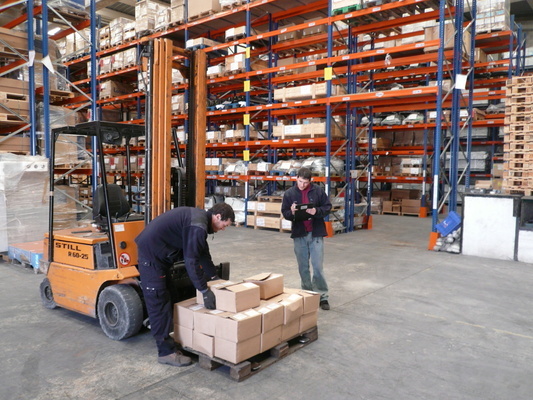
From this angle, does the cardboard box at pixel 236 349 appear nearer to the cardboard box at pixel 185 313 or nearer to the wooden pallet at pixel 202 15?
the cardboard box at pixel 185 313

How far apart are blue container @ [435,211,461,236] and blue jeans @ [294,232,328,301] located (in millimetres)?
4414

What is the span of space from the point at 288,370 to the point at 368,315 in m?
1.64

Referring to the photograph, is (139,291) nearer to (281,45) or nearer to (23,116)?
(23,116)

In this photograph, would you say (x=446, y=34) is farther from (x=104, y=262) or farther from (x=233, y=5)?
(x=104, y=262)

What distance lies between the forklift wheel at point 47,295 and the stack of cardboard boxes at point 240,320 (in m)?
1.97

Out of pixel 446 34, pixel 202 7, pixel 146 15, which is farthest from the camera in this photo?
pixel 146 15

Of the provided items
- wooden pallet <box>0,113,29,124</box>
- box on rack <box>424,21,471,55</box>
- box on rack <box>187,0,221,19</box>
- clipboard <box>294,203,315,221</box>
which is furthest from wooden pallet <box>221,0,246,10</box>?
clipboard <box>294,203,315,221</box>

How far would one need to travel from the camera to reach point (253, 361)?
3.61 meters

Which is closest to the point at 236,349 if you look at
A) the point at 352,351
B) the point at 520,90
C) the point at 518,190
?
the point at 352,351

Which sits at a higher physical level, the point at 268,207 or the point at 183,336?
the point at 268,207

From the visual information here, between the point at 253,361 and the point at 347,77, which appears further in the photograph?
the point at 347,77

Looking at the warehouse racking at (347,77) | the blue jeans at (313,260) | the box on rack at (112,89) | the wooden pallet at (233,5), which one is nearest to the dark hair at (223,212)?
the blue jeans at (313,260)

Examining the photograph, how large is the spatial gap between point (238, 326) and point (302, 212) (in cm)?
199

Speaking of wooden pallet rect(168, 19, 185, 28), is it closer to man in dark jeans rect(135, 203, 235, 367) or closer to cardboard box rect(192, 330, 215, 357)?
man in dark jeans rect(135, 203, 235, 367)
